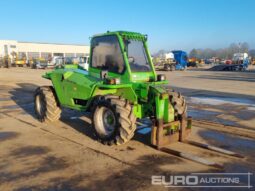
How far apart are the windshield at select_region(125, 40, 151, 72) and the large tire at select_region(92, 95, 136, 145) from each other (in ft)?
3.48

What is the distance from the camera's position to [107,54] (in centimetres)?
704

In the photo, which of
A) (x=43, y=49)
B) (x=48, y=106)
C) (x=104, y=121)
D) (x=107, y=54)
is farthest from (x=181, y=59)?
(x=43, y=49)

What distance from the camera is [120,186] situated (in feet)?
14.9

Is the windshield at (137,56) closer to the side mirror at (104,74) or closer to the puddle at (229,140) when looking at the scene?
the side mirror at (104,74)

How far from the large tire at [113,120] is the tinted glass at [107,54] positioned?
2.91 feet

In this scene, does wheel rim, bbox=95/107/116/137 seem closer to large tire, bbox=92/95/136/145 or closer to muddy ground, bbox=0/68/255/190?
large tire, bbox=92/95/136/145

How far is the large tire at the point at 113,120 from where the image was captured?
5965 millimetres

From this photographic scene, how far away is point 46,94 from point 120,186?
15.7 feet

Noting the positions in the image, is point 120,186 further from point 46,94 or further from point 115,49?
point 46,94

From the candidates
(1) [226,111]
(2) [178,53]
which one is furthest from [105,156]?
(2) [178,53]

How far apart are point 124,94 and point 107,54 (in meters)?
1.15

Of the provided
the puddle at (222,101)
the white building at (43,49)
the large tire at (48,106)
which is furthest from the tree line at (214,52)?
the large tire at (48,106)

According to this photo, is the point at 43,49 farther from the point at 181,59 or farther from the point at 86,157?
the point at 86,157

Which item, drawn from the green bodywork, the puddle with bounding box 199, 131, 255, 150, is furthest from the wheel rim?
the puddle with bounding box 199, 131, 255, 150
